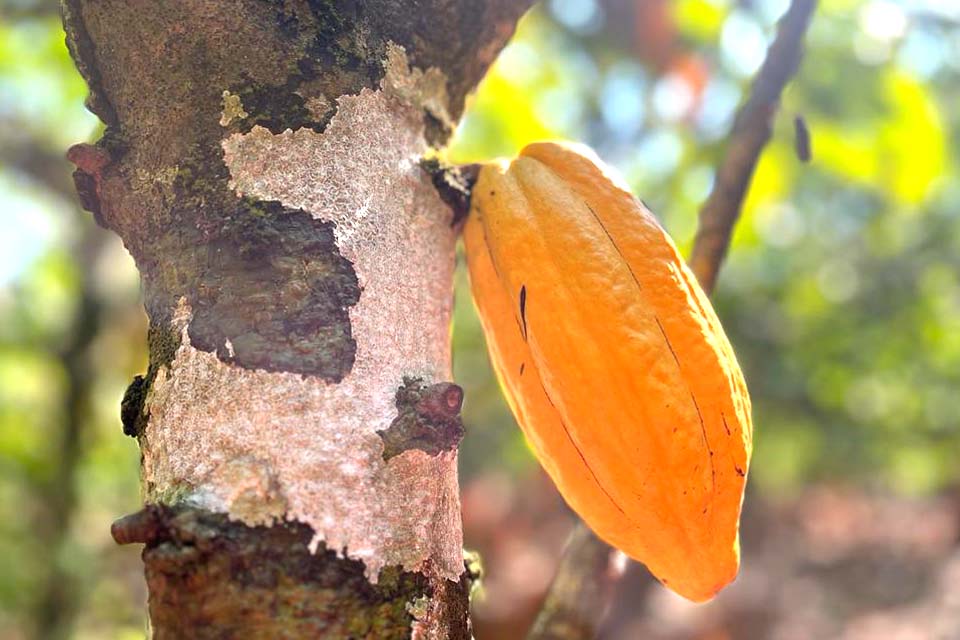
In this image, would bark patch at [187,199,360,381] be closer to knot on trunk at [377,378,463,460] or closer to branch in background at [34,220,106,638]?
knot on trunk at [377,378,463,460]

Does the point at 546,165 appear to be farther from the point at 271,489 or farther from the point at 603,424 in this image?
the point at 271,489


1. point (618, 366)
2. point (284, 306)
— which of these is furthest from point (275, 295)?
point (618, 366)

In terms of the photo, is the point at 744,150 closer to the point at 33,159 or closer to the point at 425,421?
the point at 425,421

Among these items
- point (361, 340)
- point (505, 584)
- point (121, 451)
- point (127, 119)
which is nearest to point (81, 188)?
point (127, 119)

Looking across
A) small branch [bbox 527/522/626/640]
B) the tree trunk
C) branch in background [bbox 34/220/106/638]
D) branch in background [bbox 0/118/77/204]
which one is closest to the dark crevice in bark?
the tree trunk

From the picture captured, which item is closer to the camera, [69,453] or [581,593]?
[581,593]

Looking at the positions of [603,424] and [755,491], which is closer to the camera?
[603,424]

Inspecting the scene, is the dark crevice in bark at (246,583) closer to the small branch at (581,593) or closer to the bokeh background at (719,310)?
the small branch at (581,593)
